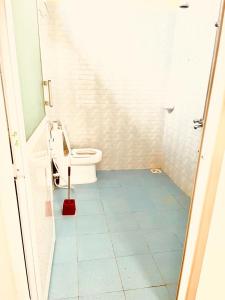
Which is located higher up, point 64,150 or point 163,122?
point 163,122

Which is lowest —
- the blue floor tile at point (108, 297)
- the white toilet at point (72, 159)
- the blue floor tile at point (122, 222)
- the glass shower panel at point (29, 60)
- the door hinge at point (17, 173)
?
the blue floor tile at point (122, 222)

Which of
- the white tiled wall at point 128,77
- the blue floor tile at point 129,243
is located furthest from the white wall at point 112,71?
the blue floor tile at point 129,243

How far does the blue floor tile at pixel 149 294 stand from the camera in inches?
55.2

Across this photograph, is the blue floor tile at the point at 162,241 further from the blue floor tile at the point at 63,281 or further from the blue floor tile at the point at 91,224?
the blue floor tile at the point at 63,281

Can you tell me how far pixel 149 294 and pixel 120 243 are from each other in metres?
0.48

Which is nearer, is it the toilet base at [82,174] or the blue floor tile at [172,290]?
the blue floor tile at [172,290]

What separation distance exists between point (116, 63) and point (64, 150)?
132cm

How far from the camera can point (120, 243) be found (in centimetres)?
185

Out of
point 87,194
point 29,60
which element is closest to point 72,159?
point 87,194

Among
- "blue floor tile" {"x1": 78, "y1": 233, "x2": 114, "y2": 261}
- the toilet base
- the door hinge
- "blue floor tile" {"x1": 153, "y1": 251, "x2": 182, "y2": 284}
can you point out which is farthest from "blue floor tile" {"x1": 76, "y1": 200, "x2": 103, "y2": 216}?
the door hinge

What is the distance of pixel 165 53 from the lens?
116 inches

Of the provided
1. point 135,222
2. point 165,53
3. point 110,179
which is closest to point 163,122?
point 165,53

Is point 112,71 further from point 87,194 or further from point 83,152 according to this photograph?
point 87,194

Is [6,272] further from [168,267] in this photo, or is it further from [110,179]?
[110,179]
